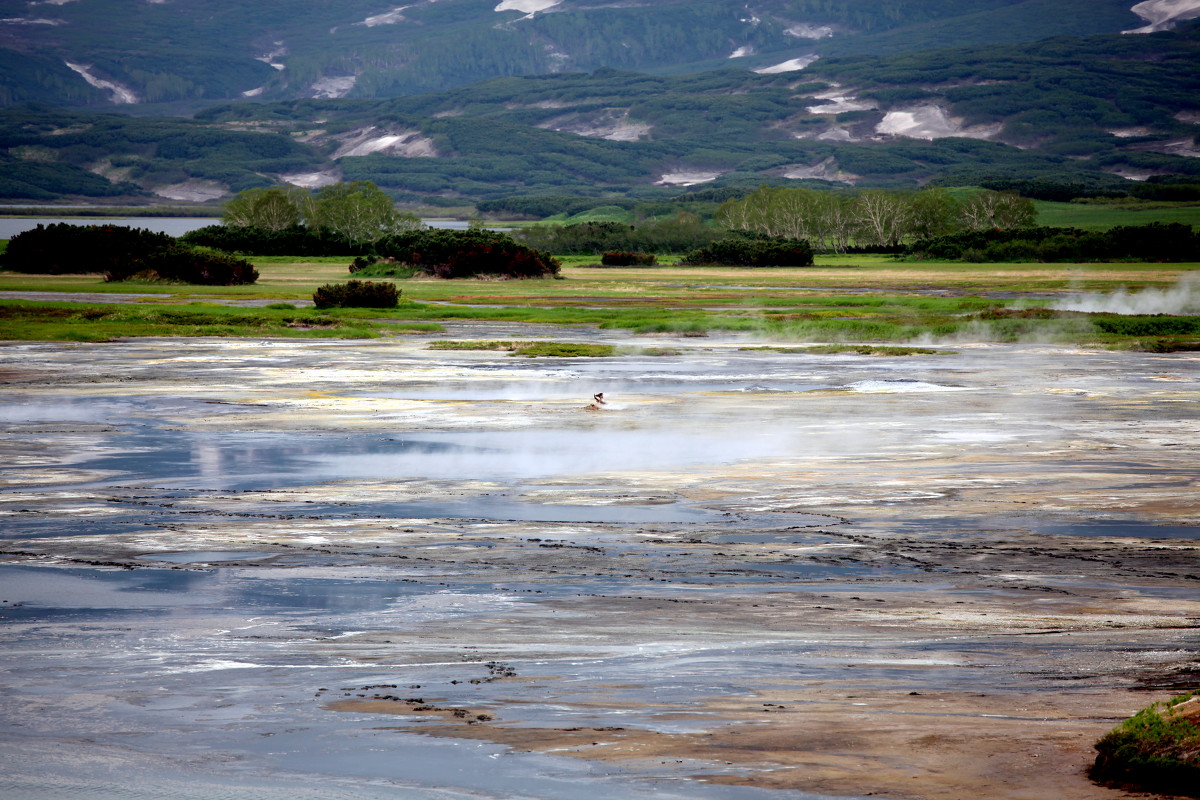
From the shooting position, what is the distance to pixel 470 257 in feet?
324

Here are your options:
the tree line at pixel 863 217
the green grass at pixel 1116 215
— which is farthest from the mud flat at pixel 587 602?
the green grass at pixel 1116 215

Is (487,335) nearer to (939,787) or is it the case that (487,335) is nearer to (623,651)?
(623,651)

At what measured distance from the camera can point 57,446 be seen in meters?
26.1

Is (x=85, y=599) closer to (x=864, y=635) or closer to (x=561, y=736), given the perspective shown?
(x=561, y=736)

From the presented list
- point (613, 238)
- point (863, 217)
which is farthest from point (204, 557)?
point (863, 217)

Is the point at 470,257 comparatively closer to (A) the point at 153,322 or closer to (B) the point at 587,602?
(A) the point at 153,322

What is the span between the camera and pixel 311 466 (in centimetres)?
2403

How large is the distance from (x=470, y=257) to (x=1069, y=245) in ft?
182

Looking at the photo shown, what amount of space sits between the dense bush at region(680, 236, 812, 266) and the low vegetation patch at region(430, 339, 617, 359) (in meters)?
70.7

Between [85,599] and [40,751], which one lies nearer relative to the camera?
[40,751]

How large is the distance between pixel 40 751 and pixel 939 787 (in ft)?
21.7

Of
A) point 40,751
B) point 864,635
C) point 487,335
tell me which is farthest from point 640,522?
point 487,335

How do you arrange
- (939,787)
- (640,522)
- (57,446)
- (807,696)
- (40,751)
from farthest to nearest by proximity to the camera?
1. (57,446)
2. (640,522)
3. (807,696)
4. (40,751)
5. (939,787)

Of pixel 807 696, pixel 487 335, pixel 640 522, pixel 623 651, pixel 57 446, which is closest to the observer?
pixel 807 696
